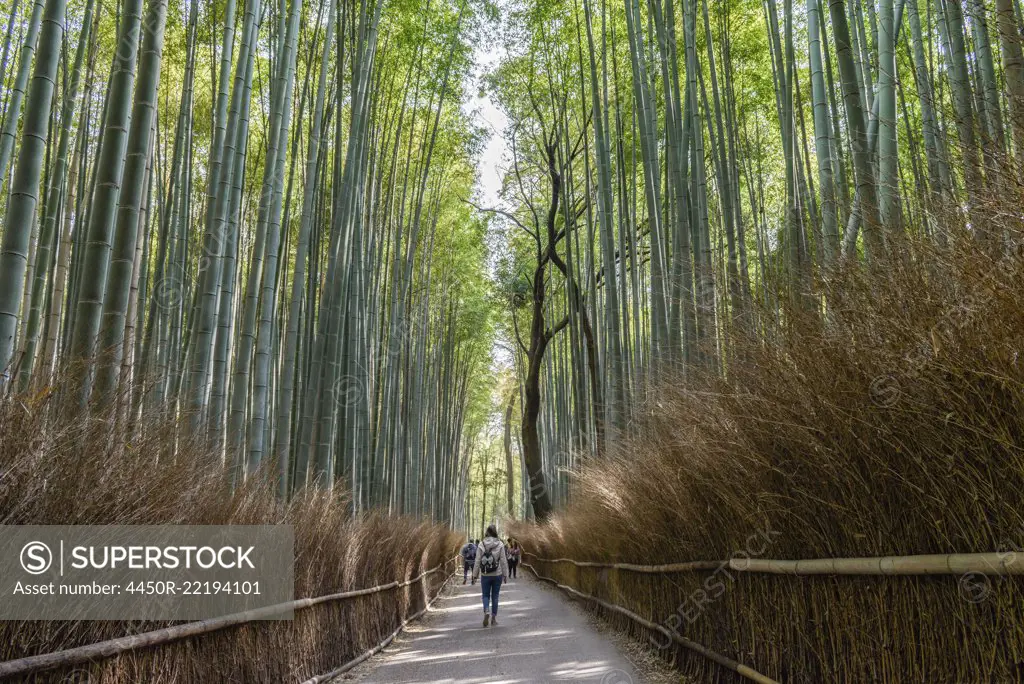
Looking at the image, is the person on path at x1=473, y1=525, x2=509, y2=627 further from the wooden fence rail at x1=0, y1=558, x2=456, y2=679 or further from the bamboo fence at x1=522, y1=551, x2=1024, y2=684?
the wooden fence rail at x1=0, y1=558, x2=456, y2=679

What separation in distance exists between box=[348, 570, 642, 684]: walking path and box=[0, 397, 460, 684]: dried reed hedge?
487mm

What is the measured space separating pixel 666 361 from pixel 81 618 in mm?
4460

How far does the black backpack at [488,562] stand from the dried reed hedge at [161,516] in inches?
80.0

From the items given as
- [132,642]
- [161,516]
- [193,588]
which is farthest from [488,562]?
[132,642]

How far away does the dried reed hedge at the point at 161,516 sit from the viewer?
185cm

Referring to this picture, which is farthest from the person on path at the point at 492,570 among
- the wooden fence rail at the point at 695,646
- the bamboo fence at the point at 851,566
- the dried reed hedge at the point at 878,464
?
the dried reed hedge at the point at 878,464

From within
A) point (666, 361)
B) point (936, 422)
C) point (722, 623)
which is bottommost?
point (722, 623)

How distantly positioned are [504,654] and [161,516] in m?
3.36

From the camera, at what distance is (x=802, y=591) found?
8.98ft

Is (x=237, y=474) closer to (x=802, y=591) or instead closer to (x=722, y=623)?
(x=722, y=623)

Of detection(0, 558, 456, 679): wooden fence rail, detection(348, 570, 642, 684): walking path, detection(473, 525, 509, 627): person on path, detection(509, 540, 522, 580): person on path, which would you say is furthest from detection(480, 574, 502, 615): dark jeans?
detection(509, 540, 522, 580): person on path

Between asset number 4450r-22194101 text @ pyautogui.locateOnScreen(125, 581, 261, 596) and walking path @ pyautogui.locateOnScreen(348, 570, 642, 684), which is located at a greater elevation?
asset number 4450r-22194101 text @ pyautogui.locateOnScreen(125, 581, 261, 596)

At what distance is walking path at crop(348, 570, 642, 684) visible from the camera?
173 inches

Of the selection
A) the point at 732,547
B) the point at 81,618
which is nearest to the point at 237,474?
the point at 81,618
